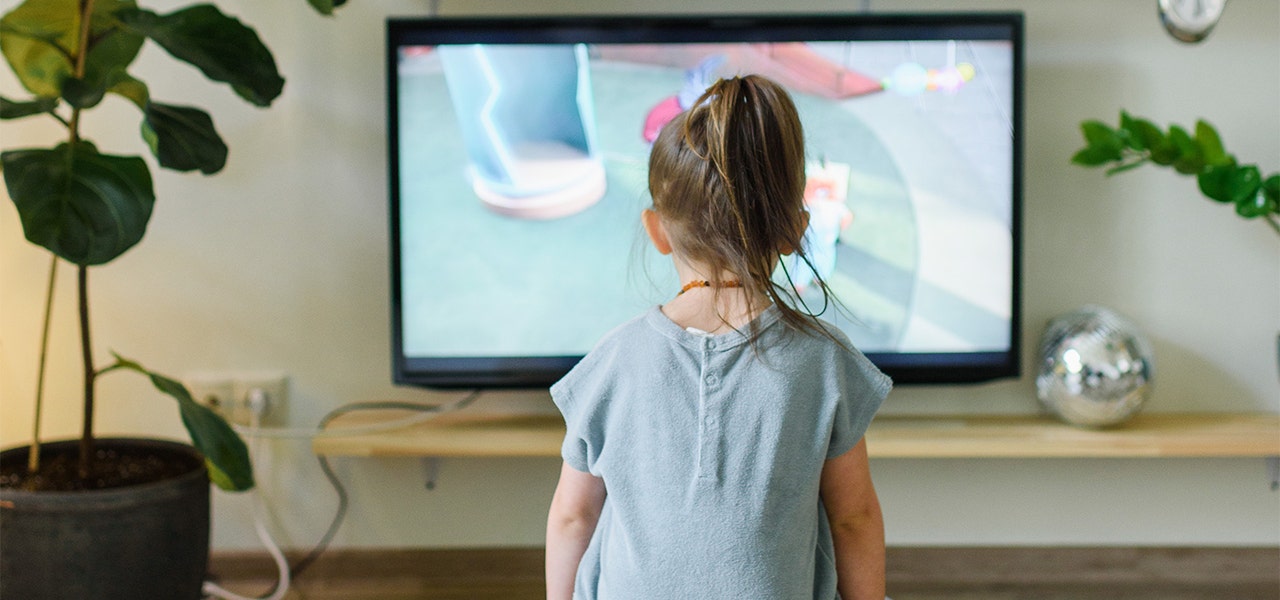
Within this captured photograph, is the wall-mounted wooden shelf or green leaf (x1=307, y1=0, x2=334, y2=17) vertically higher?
green leaf (x1=307, y1=0, x2=334, y2=17)

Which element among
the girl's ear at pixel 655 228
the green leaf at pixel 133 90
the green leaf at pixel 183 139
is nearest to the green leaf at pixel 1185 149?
the girl's ear at pixel 655 228

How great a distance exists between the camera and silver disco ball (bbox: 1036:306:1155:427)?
6.13 ft

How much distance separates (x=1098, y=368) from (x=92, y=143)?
71.0 inches

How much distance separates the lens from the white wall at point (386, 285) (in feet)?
6.71

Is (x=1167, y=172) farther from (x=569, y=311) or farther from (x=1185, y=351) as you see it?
A: (x=569, y=311)

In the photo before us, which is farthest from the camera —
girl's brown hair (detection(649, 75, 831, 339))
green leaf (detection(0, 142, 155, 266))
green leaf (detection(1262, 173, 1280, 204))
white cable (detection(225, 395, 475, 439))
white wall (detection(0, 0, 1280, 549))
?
white wall (detection(0, 0, 1280, 549))

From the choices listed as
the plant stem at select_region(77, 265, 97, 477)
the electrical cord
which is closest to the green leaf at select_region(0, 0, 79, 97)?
the plant stem at select_region(77, 265, 97, 477)

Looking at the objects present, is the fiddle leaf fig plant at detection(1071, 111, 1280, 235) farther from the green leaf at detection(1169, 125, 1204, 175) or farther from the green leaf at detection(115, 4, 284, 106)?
the green leaf at detection(115, 4, 284, 106)

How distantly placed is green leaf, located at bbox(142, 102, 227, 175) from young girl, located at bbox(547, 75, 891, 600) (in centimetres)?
91

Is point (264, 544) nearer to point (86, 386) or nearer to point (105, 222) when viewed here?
point (86, 386)

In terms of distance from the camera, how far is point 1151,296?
2088mm

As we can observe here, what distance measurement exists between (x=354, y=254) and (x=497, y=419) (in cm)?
45

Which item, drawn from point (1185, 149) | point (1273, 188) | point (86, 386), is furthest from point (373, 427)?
point (1273, 188)

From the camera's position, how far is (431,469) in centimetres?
211
